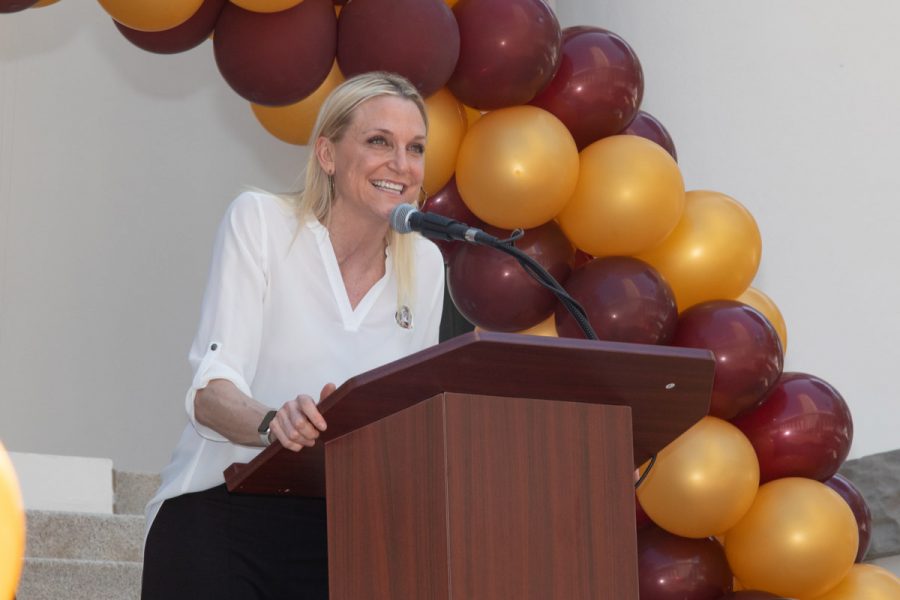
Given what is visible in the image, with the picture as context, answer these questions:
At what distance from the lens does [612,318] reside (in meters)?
2.95

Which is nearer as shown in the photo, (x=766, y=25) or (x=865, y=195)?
(x=865, y=195)

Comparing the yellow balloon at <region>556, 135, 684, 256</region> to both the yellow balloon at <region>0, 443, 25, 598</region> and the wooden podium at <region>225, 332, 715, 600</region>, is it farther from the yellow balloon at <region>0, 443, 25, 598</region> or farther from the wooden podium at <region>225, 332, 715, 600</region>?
the yellow balloon at <region>0, 443, 25, 598</region>

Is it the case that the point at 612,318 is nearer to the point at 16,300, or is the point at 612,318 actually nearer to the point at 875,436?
the point at 875,436

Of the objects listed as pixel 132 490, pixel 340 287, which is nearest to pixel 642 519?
pixel 340 287

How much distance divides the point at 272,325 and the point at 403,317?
0.24 m

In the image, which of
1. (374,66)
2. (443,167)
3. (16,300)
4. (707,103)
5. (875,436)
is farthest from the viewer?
(16,300)

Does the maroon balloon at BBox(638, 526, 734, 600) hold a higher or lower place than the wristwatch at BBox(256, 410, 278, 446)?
lower

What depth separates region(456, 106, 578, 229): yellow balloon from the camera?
2.98 m

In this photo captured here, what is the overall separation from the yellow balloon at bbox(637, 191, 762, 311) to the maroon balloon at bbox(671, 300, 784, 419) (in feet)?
0.32

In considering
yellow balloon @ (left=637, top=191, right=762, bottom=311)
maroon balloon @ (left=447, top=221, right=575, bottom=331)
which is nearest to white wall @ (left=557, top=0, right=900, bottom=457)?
yellow balloon @ (left=637, top=191, right=762, bottom=311)

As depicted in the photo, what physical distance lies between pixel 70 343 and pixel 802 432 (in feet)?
13.6

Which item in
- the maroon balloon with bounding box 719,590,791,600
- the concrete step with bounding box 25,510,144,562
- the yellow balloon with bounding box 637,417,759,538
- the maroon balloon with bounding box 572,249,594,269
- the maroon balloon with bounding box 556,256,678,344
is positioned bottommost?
the concrete step with bounding box 25,510,144,562

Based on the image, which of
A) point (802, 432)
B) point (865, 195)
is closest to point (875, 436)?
point (865, 195)

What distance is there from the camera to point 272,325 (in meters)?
2.16
